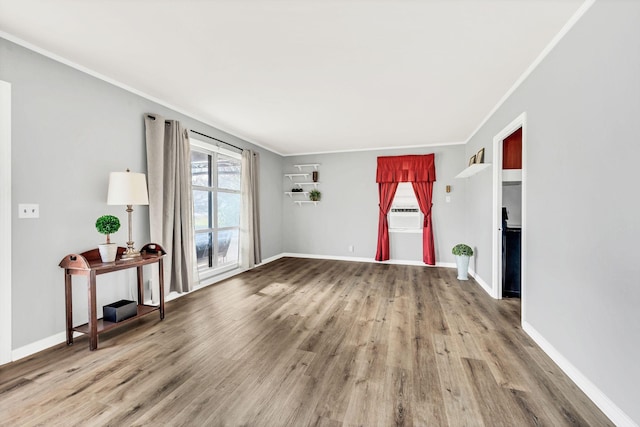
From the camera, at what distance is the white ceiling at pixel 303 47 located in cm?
183

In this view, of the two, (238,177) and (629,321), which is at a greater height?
(238,177)

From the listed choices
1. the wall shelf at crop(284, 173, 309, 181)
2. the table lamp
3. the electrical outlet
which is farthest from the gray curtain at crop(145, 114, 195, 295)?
the wall shelf at crop(284, 173, 309, 181)

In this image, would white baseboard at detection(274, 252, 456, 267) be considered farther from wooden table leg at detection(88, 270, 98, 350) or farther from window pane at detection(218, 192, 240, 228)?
wooden table leg at detection(88, 270, 98, 350)

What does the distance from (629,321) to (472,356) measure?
1.05 m

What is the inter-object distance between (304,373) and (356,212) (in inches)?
177

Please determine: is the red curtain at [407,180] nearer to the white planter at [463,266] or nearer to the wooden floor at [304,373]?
the white planter at [463,266]

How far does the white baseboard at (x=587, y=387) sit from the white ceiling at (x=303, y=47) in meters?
2.45

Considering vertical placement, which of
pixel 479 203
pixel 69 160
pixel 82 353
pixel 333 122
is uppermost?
pixel 333 122

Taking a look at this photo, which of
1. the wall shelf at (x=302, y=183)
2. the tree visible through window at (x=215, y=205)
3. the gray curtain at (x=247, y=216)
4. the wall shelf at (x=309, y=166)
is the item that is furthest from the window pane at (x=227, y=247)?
the wall shelf at (x=309, y=166)

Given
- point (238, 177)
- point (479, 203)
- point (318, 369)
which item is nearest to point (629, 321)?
point (318, 369)

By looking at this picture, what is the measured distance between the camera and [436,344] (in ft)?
7.95

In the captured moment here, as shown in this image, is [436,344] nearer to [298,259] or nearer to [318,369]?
[318,369]

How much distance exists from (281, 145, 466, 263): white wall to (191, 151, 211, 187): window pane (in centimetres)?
246

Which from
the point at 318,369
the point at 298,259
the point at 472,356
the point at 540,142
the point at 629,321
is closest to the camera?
the point at 629,321
